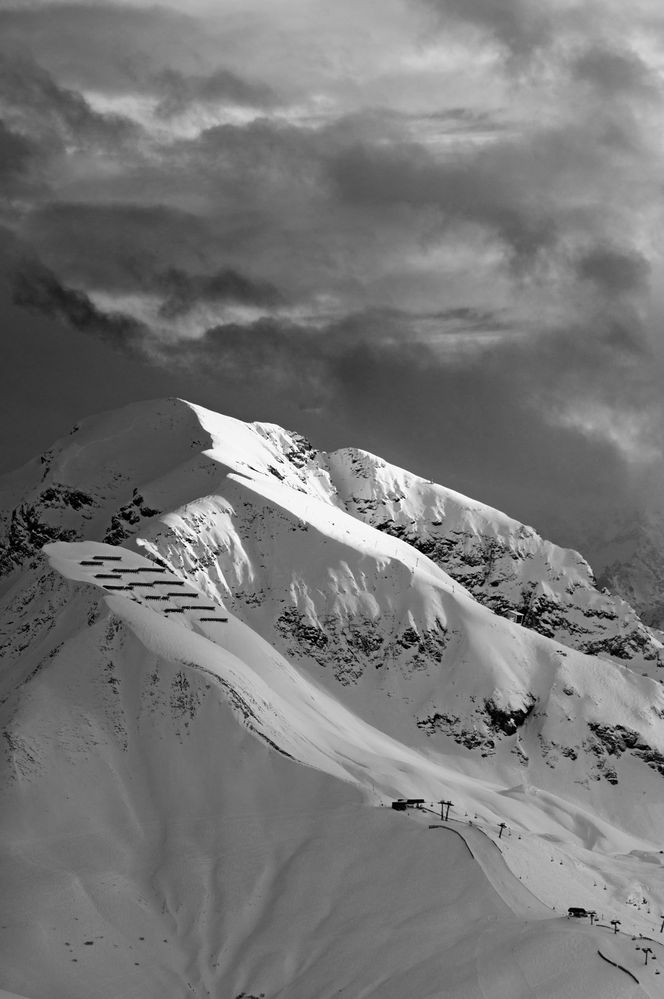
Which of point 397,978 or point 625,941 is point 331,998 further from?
point 625,941

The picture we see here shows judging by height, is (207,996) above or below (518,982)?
below

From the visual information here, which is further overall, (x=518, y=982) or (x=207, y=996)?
(x=207, y=996)

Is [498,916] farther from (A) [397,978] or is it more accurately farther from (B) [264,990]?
(B) [264,990]

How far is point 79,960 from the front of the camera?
200 meters

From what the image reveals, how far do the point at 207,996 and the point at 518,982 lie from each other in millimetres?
44247

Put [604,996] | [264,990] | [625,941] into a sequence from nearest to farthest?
[604,996] → [625,941] → [264,990]

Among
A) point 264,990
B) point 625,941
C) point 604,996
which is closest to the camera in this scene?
point 604,996

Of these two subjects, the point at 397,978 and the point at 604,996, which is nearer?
the point at 604,996

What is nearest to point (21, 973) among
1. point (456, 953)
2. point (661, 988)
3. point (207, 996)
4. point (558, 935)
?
point (207, 996)

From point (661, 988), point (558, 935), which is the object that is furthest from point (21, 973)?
point (661, 988)

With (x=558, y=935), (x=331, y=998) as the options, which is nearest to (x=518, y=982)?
(x=558, y=935)

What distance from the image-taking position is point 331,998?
188875 mm

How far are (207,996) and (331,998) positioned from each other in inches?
761

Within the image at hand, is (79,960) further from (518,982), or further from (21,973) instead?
(518,982)
